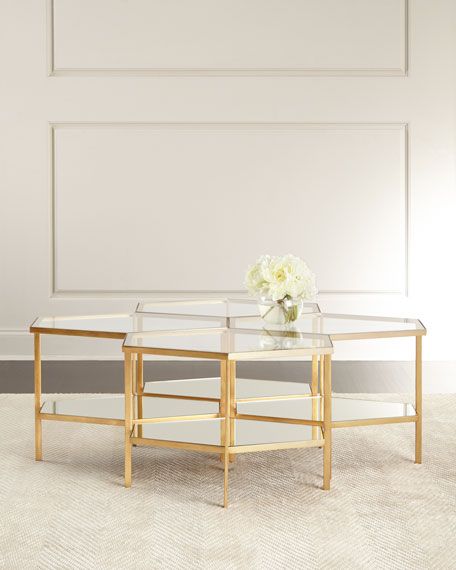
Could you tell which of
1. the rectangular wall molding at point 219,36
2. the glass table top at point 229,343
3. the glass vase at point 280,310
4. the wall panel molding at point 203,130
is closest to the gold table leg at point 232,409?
the glass table top at point 229,343

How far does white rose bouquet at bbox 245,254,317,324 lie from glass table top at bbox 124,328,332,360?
11cm

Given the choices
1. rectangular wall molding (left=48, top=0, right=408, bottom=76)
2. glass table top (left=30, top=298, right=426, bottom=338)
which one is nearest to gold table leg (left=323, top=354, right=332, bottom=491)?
glass table top (left=30, top=298, right=426, bottom=338)

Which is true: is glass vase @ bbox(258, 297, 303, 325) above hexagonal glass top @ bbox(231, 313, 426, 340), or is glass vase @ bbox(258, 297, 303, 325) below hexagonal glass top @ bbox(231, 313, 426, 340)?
above

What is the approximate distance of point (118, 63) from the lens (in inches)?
184

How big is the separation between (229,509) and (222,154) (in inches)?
104

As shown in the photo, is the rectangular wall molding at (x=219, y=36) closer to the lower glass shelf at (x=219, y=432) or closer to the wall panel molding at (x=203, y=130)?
the wall panel molding at (x=203, y=130)

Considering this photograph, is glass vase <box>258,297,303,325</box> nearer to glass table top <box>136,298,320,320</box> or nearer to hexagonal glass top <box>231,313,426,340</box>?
hexagonal glass top <box>231,313,426,340</box>

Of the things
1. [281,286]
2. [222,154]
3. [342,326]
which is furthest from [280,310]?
[222,154]

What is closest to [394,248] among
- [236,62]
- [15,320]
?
[236,62]

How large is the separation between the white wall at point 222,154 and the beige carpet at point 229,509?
5.27 ft

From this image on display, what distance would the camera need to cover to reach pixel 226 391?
2.59 meters

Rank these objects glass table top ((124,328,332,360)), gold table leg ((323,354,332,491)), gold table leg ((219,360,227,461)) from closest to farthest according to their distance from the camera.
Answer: glass table top ((124,328,332,360)) < gold table leg ((323,354,332,491)) < gold table leg ((219,360,227,461))

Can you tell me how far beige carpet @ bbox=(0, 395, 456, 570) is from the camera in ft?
7.16

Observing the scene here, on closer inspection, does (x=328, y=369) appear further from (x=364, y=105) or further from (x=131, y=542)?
(x=364, y=105)
